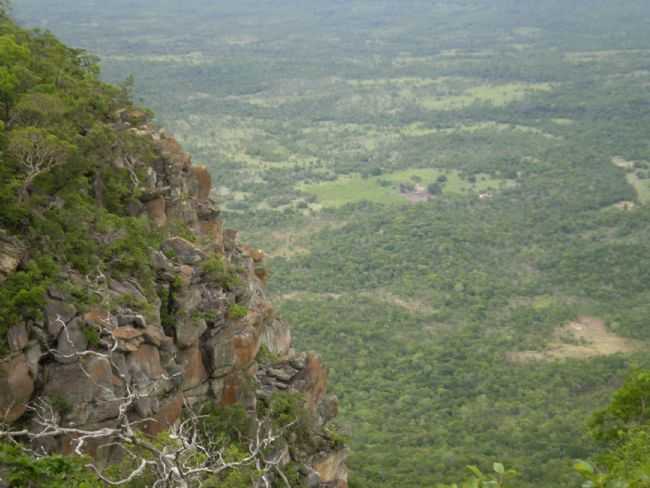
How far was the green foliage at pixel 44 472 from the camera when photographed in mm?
15688

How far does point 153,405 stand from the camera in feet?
69.3

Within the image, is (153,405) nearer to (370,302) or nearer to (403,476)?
(403,476)

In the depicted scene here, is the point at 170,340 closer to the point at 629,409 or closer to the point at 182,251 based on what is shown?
the point at 182,251

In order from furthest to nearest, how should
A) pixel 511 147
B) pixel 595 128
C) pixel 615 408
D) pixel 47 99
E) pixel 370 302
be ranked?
pixel 595 128, pixel 511 147, pixel 370 302, pixel 615 408, pixel 47 99

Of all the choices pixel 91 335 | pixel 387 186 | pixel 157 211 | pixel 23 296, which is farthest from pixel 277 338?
pixel 387 186

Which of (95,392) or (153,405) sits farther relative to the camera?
(153,405)

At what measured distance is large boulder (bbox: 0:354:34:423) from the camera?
18281 millimetres

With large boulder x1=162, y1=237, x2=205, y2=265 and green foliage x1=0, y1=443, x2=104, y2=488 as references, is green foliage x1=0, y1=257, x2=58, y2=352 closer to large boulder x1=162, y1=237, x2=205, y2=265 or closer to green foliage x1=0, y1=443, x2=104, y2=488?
green foliage x1=0, y1=443, x2=104, y2=488

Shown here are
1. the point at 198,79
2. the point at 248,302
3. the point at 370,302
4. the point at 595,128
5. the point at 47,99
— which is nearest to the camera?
the point at 47,99

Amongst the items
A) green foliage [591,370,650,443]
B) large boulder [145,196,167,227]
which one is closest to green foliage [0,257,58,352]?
large boulder [145,196,167,227]

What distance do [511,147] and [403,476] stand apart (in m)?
89.5

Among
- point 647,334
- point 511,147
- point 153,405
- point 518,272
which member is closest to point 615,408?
point 153,405

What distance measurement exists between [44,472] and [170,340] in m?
6.86

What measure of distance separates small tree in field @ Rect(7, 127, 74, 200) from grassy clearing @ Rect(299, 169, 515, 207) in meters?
76.5
